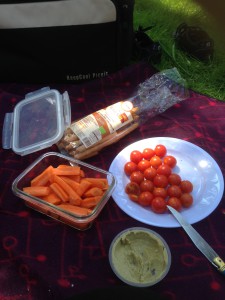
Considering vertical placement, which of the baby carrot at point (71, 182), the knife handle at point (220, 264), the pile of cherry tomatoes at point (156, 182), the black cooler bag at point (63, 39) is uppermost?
the black cooler bag at point (63, 39)

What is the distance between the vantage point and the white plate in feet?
3.57

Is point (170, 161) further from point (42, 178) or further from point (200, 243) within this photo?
point (42, 178)

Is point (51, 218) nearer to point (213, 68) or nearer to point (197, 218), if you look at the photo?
point (197, 218)

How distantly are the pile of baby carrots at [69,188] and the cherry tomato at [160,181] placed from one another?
0.54ft

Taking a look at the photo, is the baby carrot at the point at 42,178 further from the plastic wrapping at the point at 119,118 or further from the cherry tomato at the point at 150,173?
the cherry tomato at the point at 150,173

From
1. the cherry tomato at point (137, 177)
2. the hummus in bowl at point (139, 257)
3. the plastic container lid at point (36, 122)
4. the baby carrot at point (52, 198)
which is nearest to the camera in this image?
the hummus in bowl at point (139, 257)

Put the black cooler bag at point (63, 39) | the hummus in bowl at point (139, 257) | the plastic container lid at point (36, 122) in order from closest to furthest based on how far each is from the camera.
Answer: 1. the hummus in bowl at point (139, 257)
2. the plastic container lid at point (36, 122)
3. the black cooler bag at point (63, 39)

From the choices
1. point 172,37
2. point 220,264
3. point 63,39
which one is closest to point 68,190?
point 220,264

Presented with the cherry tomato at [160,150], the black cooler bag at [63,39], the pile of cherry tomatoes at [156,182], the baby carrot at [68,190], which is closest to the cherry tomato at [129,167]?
the pile of cherry tomatoes at [156,182]

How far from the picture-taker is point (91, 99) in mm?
1554

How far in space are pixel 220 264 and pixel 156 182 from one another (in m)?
0.32

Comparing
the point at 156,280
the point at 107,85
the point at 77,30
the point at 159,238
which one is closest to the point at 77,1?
the point at 77,30

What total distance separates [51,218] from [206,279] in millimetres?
493

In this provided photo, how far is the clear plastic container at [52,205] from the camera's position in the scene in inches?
39.9
